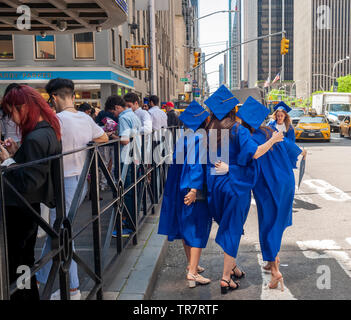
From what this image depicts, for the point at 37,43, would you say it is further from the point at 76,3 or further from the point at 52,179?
the point at 52,179

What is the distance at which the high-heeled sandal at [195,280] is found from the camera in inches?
170

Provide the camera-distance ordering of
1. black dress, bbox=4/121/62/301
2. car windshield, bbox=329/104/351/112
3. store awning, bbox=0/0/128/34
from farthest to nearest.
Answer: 1. car windshield, bbox=329/104/351/112
2. store awning, bbox=0/0/128/34
3. black dress, bbox=4/121/62/301

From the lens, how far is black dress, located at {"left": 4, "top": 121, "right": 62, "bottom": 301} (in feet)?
8.64

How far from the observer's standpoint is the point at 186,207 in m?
4.21

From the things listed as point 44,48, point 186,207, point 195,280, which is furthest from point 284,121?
point 44,48

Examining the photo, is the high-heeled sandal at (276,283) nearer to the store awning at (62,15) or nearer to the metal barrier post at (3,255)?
the metal barrier post at (3,255)

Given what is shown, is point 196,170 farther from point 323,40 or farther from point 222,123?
point 323,40

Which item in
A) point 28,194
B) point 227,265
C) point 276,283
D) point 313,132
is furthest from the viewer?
point 313,132

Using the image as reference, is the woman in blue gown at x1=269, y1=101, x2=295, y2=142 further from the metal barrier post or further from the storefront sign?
the storefront sign

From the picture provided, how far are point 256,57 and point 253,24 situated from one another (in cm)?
1555

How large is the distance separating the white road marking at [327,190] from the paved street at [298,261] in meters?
0.20

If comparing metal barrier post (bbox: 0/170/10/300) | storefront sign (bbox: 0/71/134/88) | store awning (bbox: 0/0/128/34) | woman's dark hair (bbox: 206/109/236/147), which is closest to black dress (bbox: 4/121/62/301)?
metal barrier post (bbox: 0/170/10/300)

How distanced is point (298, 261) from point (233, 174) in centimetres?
173

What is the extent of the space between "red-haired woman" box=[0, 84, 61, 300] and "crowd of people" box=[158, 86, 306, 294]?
1.44 meters
